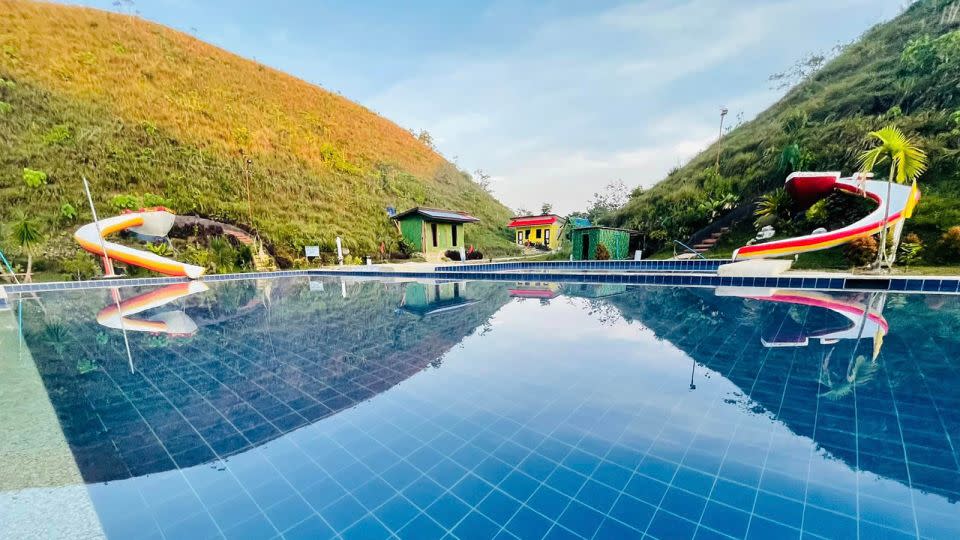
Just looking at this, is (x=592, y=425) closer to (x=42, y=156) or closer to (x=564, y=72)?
(x=564, y=72)

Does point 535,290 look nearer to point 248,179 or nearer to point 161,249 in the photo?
point 161,249

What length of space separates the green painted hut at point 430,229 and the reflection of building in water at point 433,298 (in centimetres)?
845

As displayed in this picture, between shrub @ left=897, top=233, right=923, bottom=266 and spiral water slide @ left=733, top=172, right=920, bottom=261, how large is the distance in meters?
0.62

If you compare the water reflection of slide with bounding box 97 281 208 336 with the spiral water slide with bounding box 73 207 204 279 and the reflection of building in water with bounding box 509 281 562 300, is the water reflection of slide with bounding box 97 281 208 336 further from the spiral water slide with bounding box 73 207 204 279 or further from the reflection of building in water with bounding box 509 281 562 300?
the reflection of building in water with bounding box 509 281 562 300

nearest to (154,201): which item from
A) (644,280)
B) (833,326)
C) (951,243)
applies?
(644,280)

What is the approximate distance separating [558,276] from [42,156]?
20566 mm

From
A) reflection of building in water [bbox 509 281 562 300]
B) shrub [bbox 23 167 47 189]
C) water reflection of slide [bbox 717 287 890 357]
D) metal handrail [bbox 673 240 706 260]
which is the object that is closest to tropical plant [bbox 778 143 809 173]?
metal handrail [bbox 673 240 706 260]

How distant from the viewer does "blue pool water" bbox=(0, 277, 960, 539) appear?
158 centimetres

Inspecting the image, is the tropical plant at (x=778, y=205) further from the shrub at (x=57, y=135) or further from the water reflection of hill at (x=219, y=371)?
the shrub at (x=57, y=135)

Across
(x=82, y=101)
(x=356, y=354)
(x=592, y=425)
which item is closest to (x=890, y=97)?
(x=592, y=425)

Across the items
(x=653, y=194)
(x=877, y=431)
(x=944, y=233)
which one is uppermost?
(x=653, y=194)

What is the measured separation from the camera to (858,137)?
11.0m

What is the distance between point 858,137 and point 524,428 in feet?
52.6

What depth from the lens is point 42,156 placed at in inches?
515
